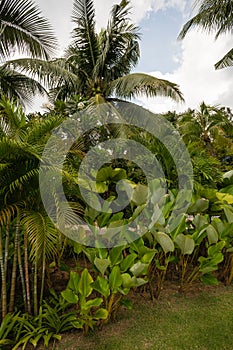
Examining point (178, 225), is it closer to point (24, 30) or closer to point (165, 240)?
point (165, 240)

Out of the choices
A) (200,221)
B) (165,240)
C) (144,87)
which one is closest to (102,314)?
(165,240)

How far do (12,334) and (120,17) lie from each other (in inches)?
398

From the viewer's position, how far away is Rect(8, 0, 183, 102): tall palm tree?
842 cm

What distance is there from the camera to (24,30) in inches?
230

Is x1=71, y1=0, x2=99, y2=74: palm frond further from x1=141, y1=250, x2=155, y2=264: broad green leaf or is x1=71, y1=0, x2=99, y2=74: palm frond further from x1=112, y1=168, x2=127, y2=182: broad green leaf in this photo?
x1=141, y1=250, x2=155, y2=264: broad green leaf

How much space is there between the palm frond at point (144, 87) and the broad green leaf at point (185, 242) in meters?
6.19

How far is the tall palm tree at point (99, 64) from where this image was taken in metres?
8.42

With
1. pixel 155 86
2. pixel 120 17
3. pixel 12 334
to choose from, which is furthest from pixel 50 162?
pixel 120 17

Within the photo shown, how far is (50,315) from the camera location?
8.89ft

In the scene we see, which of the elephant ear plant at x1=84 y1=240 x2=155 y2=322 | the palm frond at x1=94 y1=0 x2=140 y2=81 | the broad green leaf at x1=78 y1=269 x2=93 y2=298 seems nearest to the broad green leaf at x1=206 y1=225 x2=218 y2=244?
the elephant ear plant at x1=84 y1=240 x2=155 y2=322

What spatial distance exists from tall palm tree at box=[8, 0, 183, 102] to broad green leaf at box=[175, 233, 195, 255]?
6244 mm

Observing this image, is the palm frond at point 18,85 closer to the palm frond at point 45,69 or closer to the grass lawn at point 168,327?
the palm frond at point 45,69

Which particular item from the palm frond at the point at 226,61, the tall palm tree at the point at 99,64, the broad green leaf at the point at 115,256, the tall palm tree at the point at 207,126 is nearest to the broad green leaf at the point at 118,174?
the broad green leaf at the point at 115,256

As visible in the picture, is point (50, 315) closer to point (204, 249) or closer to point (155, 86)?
point (204, 249)
